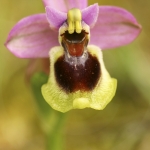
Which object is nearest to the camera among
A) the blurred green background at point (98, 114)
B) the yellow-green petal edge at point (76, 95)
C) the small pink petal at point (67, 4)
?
the yellow-green petal edge at point (76, 95)

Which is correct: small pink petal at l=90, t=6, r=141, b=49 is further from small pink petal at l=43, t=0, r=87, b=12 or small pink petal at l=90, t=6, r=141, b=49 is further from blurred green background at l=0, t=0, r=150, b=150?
blurred green background at l=0, t=0, r=150, b=150

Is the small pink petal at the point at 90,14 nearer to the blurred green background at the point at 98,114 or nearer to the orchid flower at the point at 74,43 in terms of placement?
the orchid flower at the point at 74,43

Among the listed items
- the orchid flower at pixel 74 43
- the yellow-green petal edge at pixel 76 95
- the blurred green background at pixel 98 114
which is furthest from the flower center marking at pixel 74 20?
the blurred green background at pixel 98 114

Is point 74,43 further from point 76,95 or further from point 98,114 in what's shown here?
point 98,114

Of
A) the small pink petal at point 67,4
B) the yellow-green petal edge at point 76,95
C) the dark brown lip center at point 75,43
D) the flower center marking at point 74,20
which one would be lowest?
the yellow-green petal edge at point 76,95

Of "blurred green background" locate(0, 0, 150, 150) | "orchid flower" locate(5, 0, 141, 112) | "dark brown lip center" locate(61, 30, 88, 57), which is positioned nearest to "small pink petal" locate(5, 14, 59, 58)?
"orchid flower" locate(5, 0, 141, 112)

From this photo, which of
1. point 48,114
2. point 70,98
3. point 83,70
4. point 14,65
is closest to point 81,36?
point 83,70

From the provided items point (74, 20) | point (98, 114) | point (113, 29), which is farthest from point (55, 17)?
point (98, 114)

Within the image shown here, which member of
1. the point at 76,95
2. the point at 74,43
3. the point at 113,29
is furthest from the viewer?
the point at 113,29
